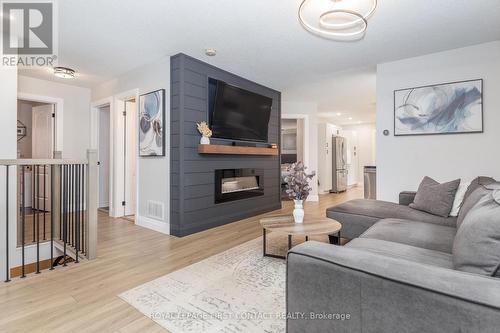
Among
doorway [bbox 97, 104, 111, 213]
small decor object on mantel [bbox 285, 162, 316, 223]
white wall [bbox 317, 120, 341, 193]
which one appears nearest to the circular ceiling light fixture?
doorway [bbox 97, 104, 111, 213]

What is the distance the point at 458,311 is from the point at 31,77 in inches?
244

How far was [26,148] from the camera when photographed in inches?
234

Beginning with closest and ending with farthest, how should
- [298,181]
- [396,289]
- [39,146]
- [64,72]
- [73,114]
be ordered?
[396,289] < [298,181] < [64,72] < [73,114] < [39,146]

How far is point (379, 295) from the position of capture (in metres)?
0.94

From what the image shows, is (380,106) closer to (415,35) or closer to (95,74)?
(415,35)

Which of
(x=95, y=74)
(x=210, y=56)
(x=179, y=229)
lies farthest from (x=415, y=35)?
(x=95, y=74)

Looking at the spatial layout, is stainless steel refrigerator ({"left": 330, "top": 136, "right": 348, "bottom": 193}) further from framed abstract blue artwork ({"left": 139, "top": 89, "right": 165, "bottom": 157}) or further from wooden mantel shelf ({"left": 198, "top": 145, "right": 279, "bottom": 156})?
framed abstract blue artwork ({"left": 139, "top": 89, "right": 165, "bottom": 157})

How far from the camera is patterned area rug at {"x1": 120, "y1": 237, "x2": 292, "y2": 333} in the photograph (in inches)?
64.5

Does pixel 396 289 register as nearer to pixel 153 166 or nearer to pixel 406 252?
pixel 406 252

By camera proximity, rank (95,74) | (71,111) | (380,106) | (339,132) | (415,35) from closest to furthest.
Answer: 1. (415,35)
2. (380,106)
3. (95,74)
4. (71,111)
5. (339,132)

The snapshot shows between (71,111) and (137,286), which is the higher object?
(71,111)

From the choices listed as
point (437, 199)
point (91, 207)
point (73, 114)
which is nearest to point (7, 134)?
point (91, 207)

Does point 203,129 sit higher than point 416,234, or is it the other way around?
point 203,129

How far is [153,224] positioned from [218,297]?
2269mm
